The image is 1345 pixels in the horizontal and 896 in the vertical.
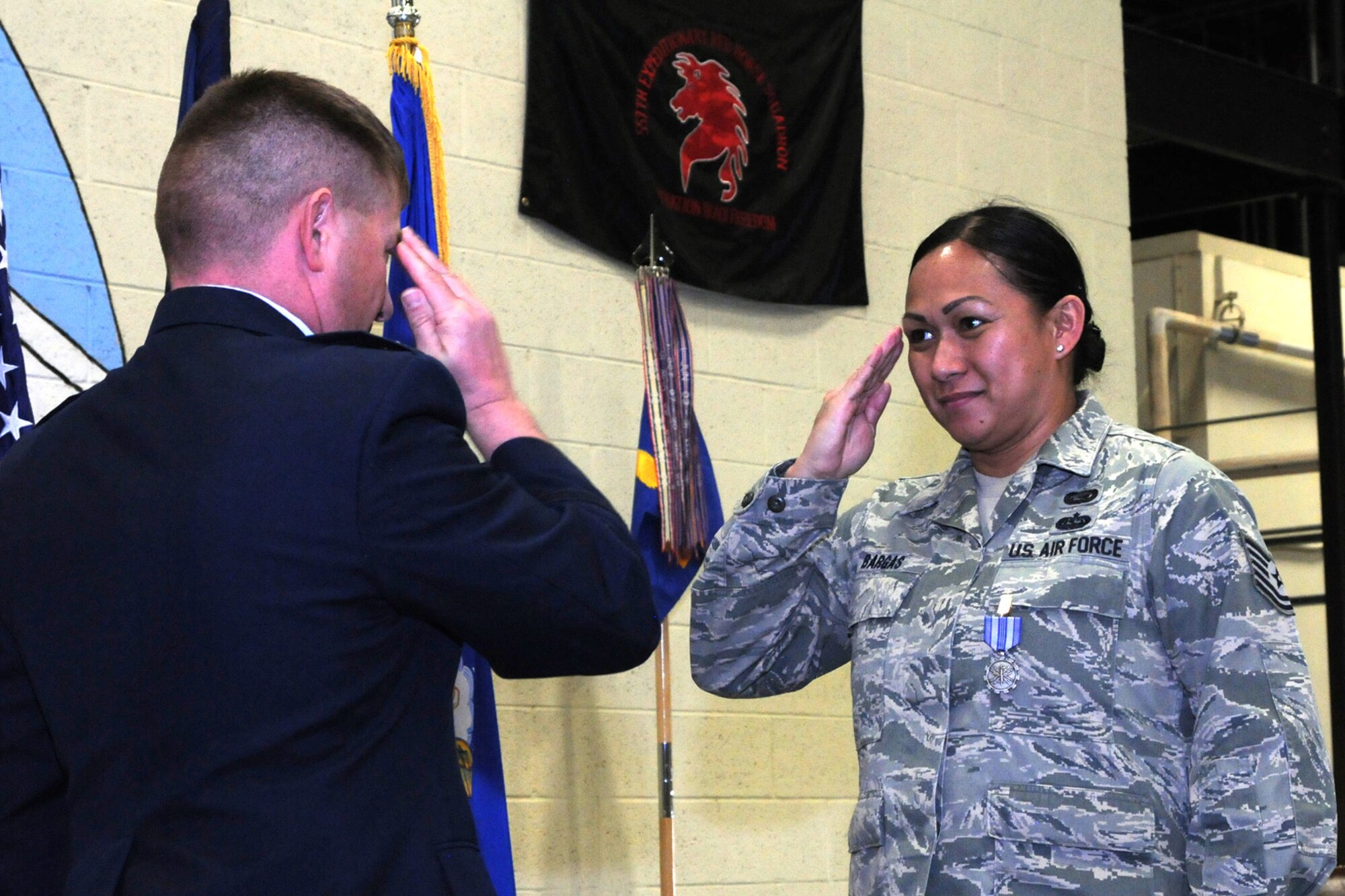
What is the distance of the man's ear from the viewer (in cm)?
134

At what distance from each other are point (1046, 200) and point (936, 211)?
0.41 metres

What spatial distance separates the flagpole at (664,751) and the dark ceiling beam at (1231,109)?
2.51m

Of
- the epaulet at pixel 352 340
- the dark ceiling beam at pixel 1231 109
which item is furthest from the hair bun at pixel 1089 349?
the dark ceiling beam at pixel 1231 109

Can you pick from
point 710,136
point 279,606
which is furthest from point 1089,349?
point 710,136

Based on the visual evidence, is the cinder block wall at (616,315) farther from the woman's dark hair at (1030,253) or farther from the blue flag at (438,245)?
the woman's dark hair at (1030,253)

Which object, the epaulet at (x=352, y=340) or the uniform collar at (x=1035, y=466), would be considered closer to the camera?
the epaulet at (x=352, y=340)

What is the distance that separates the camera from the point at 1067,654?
1874mm

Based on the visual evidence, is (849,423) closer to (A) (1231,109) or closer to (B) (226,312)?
(B) (226,312)

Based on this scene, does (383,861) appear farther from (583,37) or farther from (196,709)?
(583,37)

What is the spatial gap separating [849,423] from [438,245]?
0.88 m

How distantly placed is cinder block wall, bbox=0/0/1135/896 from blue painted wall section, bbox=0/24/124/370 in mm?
29

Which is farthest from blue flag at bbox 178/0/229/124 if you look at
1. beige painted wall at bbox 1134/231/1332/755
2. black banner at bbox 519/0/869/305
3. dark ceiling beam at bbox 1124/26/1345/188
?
beige painted wall at bbox 1134/231/1332/755

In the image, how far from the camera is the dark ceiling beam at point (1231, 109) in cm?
489

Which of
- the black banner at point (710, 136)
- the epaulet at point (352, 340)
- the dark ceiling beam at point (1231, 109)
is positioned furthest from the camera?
the dark ceiling beam at point (1231, 109)
